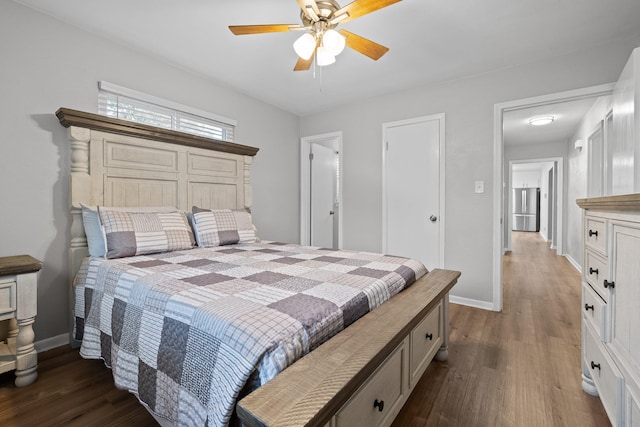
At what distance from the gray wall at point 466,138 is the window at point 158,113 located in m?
1.71

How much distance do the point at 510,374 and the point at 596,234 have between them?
100 cm

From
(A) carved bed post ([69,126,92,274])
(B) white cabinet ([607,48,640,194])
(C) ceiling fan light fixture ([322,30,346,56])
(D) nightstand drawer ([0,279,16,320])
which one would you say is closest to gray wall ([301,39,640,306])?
(B) white cabinet ([607,48,640,194])

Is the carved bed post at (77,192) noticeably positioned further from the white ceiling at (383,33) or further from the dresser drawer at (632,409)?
the dresser drawer at (632,409)

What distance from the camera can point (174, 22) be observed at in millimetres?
2189

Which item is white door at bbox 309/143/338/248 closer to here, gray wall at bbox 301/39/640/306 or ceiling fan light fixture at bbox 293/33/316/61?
gray wall at bbox 301/39/640/306

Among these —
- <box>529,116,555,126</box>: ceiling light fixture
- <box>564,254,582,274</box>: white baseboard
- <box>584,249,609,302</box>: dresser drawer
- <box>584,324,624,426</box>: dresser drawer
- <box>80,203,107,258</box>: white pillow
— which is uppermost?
<box>529,116,555,126</box>: ceiling light fixture

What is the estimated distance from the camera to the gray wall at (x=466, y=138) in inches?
102

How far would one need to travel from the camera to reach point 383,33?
2303 mm

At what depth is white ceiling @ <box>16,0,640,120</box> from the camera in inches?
78.9

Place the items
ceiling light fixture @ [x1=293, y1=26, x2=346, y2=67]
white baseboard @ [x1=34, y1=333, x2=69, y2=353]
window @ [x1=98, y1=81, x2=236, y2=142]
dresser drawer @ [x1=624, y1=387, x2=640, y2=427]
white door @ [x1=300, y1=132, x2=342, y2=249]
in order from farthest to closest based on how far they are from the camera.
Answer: white door @ [x1=300, y1=132, x2=342, y2=249], window @ [x1=98, y1=81, x2=236, y2=142], white baseboard @ [x1=34, y1=333, x2=69, y2=353], ceiling light fixture @ [x1=293, y1=26, x2=346, y2=67], dresser drawer @ [x1=624, y1=387, x2=640, y2=427]

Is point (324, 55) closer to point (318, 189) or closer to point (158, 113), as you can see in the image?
point (158, 113)

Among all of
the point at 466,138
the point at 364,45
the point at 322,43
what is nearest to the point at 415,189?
the point at 466,138

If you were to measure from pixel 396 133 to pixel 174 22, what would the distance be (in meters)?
2.52

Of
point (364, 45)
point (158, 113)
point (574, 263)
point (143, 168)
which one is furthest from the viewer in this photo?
point (574, 263)
